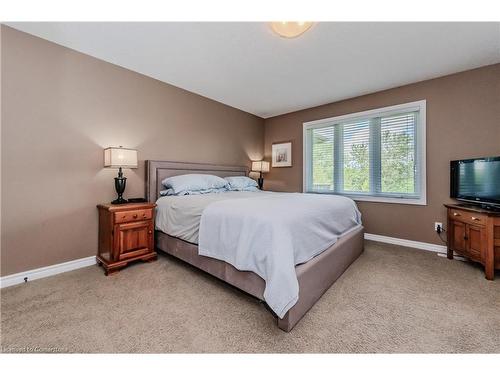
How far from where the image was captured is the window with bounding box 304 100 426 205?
10.3ft

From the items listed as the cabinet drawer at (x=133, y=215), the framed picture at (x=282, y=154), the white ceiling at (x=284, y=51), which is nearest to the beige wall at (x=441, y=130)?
the white ceiling at (x=284, y=51)

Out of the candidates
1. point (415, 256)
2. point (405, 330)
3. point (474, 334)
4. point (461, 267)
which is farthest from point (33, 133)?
point (461, 267)

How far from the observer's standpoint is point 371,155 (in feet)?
11.6

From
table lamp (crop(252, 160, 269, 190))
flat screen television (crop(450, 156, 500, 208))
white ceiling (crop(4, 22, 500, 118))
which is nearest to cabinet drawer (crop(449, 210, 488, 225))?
flat screen television (crop(450, 156, 500, 208))

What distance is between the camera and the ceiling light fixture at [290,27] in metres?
1.78

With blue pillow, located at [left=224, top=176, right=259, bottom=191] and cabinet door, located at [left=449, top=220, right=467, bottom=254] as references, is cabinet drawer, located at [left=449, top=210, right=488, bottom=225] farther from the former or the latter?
blue pillow, located at [left=224, top=176, right=259, bottom=191]

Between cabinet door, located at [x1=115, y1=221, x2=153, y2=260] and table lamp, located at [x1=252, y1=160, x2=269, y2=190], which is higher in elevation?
table lamp, located at [x1=252, y1=160, x2=269, y2=190]

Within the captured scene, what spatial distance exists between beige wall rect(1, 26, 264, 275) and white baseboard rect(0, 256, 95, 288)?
0.18ft

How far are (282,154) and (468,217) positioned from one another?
3028 mm

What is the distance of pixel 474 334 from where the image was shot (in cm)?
137

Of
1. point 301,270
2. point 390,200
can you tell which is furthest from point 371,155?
point 301,270

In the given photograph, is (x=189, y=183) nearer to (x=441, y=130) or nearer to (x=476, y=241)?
(x=476, y=241)

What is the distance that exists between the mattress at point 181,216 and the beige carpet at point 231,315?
0.43 m
